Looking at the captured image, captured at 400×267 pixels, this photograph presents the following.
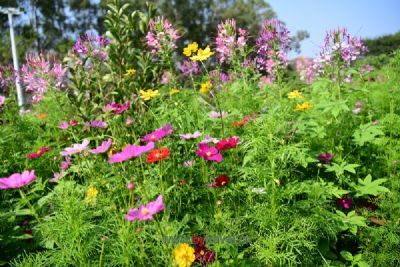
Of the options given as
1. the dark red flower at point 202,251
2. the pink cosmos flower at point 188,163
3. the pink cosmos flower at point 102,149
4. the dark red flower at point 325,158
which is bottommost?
the dark red flower at point 202,251

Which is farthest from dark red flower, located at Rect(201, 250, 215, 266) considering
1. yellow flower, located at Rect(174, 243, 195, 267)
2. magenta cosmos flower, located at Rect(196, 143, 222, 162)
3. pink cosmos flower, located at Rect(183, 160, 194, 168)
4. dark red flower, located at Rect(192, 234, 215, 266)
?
pink cosmos flower, located at Rect(183, 160, 194, 168)

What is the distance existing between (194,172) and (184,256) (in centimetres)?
102

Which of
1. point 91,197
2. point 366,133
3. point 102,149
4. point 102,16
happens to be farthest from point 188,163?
point 102,16

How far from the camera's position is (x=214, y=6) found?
26.6 meters

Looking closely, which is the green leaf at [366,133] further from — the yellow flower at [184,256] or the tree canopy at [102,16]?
the tree canopy at [102,16]

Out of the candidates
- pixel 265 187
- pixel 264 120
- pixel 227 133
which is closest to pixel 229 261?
pixel 265 187

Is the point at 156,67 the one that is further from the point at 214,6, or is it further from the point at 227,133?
the point at 214,6

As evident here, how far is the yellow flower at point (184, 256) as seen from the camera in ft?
4.63

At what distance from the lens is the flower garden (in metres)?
1.70

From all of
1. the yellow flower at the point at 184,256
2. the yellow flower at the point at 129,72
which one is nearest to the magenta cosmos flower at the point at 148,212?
the yellow flower at the point at 184,256

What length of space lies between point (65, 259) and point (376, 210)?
1.85 meters

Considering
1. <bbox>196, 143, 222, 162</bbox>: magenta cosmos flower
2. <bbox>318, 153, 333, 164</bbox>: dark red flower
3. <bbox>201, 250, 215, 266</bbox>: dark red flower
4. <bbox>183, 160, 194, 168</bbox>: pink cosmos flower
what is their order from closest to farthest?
1. <bbox>201, 250, 215, 266</bbox>: dark red flower
2. <bbox>196, 143, 222, 162</bbox>: magenta cosmos flower
3. <bbox>183, 160, 194, 168</bbox>: pink cosmos flower
4. <bbox>318, 153, 333, 164</bbox>: dark red flower

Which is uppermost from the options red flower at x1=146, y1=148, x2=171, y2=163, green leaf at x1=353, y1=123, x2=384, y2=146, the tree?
red flower at x1=146, y1=148, x2=171, y2=163

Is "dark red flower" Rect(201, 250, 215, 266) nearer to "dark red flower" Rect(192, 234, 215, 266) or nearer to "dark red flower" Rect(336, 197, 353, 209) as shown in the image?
"dark red flower" Rect(192, 234, 215, 266)
